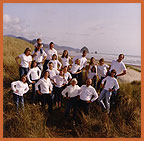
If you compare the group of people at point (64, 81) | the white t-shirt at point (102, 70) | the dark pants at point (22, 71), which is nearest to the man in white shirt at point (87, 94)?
the group of people at point (64, 81)

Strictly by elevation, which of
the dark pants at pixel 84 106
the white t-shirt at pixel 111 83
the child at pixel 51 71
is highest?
the child at pixel 51 71

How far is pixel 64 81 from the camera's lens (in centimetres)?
549

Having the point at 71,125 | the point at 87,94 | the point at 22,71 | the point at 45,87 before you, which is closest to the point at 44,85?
the point at 45,87

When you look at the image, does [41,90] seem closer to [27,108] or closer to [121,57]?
[27,108]

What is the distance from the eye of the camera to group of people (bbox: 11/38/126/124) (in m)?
4.96

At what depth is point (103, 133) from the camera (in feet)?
15.9

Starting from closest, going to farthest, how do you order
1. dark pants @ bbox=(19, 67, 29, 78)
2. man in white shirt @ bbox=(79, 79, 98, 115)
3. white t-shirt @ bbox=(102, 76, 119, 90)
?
man in white shirt @ bbox=(79, 79, 98, 115), white t-shirt @ bbox=(102, 76, 119, 90), dark pants @ bbox=(19, 67, 29, 78)

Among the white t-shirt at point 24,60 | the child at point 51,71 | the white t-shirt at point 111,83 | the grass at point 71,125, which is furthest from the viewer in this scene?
the white t-shirt at point 24,60

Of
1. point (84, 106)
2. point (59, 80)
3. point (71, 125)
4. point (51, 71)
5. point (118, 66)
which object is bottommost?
point (71, 125)

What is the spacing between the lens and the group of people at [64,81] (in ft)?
16.3

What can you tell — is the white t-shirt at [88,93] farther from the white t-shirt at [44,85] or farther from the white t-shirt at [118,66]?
the white t-shirt at [118,66]

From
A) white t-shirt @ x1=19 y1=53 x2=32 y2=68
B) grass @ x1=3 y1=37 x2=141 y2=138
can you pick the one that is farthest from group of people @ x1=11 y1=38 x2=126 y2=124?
grass @ x1=3 y1=37 x2=141 y2=138

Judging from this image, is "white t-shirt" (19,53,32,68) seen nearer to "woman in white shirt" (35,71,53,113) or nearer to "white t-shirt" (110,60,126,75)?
"woman in white shirt" (35,71,53,113)

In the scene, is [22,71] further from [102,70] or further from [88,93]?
[102,70]
